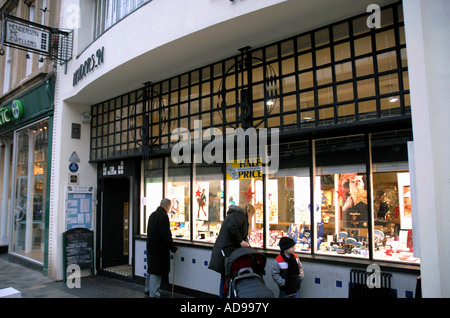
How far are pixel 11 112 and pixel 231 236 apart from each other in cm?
1000

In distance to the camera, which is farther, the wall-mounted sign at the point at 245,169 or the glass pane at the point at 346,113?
the wall-mounted sign at the point at 245,169

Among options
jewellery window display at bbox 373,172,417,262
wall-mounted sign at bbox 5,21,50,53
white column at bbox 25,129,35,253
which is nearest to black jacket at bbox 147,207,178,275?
jewellery window display at bbox 373,172,417,262

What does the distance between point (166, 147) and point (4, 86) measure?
951 centimetres

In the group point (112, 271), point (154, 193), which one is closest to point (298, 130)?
point (154, 193)

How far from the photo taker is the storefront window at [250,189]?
→ 21.6ft

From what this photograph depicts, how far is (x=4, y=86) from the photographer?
541 inches

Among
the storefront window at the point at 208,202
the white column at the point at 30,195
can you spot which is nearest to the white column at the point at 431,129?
the storefront window at the point at 208,202

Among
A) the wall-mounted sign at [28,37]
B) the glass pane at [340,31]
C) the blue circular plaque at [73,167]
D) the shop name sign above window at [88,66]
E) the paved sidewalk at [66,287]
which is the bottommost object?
the paved sidewalk at [66,287]

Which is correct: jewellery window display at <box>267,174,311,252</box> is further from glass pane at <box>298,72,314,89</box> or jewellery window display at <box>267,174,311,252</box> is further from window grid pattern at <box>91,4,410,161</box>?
glass pane at <box>298,72,314,89</box>

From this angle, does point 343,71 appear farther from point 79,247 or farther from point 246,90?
point 79,247

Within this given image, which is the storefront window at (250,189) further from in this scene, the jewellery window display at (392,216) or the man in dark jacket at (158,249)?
the jewellery window display at (392,216)

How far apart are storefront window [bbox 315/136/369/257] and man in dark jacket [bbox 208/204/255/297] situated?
121cm

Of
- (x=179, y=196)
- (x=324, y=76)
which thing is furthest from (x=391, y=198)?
(x=179, y=196)

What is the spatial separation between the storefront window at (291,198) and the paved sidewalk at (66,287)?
104 inches
